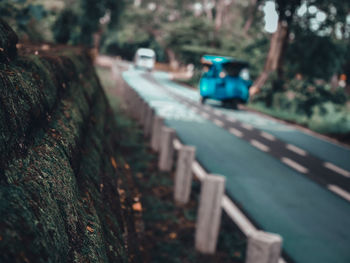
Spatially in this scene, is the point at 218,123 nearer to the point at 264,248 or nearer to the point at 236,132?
the point at 236,132

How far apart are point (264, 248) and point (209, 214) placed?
120 centimetres

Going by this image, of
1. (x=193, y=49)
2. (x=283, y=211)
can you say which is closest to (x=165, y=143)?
(x=283, y=211)

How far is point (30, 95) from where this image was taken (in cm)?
137

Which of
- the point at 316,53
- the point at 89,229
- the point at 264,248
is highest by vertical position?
the point at 316,53

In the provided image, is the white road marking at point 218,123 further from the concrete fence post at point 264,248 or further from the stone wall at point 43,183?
the stone wall at point 43,183

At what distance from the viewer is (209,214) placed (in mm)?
4066

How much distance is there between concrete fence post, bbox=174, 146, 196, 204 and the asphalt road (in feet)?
3.70

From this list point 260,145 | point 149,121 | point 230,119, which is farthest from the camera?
point 230,119

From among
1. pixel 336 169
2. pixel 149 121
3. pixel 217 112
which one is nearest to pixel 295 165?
pixel 336 169

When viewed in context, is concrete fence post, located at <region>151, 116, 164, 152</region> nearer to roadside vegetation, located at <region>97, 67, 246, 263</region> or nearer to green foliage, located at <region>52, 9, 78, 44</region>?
roadside vegetation, located at <region>97, 67, 246, 263</region>

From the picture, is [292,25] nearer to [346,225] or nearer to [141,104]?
[141,104]

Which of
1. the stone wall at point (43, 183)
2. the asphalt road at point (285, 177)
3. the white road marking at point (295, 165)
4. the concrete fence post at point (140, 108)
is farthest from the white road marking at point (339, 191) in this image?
the stone wall at point (43, 183)

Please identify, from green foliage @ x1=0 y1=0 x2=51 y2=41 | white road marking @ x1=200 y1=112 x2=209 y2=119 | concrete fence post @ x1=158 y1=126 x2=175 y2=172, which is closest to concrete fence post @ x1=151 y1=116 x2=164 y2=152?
concrete fence post @ x1=158 y1=126 x2=175 y2=172

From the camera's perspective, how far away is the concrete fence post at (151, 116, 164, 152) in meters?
7.79
